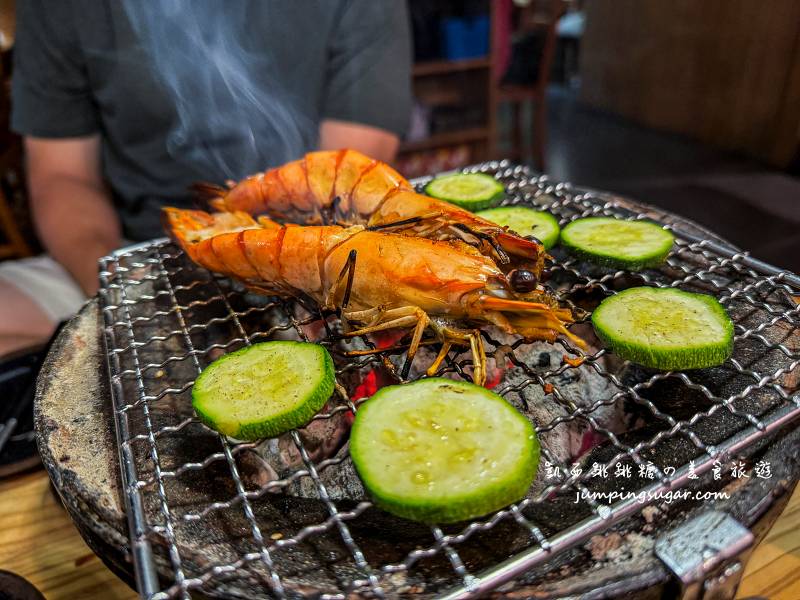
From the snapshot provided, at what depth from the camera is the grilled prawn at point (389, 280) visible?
1.71 metres

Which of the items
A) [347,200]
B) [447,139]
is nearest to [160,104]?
[347,200]

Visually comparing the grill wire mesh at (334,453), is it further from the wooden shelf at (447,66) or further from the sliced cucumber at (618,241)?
the wooden shelf at (447,66)

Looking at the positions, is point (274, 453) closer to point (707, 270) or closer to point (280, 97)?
point (707, 270)

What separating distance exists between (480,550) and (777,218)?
625 centimetres

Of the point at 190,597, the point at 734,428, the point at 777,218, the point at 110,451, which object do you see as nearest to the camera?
the point at 190,597

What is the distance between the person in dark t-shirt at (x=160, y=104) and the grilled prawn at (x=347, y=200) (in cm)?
97

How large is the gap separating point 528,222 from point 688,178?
609cm

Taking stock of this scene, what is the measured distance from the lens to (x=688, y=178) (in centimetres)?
738

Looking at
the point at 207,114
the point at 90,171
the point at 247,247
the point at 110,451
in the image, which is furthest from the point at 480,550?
the point at 90,171

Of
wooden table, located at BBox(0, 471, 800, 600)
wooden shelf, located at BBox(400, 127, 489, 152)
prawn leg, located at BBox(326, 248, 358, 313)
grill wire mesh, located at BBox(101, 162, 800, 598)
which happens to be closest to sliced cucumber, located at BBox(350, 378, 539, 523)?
grill wire mesh, located at BBox(101, 162, 800, 598)

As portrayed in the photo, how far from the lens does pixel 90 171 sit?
148 inches

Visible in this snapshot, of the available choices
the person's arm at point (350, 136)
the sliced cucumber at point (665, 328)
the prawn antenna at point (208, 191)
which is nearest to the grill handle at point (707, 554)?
the sliced cucumber at point (665, 328)

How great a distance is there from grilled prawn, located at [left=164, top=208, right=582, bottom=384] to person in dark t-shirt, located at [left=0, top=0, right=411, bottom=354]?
1538 mm

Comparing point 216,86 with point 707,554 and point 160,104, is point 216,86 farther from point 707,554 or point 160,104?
point 707,554
